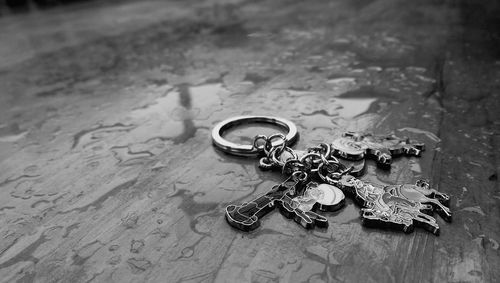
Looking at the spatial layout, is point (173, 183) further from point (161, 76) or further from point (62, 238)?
point (161, 76)

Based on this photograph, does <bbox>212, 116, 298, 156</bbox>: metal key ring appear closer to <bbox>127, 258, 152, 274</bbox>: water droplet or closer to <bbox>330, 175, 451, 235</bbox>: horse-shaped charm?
<bbox>330, 175, 451, 235</bbox>: horse-shaped charm

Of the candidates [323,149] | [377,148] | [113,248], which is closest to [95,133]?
[113,248]

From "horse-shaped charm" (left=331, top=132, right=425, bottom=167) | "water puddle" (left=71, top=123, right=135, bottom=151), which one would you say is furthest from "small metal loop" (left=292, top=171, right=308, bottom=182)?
"water puddle" (left=71, top=123, right=135, bottom=151)

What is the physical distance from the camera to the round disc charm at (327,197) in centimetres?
69

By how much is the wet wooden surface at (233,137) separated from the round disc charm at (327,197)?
0.02m

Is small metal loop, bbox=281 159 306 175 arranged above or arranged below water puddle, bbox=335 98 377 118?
above

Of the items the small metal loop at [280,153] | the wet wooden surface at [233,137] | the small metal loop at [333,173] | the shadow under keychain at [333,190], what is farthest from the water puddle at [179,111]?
the small metal loop at [333,173]

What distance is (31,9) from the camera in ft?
9.62

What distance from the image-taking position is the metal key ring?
872 millimetres

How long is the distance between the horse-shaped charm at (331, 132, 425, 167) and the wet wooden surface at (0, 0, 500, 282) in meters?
0.03

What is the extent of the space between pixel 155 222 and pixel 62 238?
148 mm

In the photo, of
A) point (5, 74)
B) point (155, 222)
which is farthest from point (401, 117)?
point (5, 74)

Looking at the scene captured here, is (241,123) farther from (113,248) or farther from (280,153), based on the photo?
(113,248)

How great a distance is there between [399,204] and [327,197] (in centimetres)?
12
